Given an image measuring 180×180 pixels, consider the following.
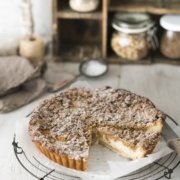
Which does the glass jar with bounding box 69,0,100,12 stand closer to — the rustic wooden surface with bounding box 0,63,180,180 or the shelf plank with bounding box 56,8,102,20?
the shelf plank with bounding box 56,8,102,20

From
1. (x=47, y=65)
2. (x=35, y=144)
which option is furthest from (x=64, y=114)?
(x=47, y=65)

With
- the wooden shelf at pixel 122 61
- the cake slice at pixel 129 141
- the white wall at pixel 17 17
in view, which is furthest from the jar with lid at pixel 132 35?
the cake slice at pixel 129 141

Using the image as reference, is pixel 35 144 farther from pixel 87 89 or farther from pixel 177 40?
pixel 177 40

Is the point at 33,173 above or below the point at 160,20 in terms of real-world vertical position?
below

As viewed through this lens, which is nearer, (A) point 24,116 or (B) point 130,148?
(B) point 130,148

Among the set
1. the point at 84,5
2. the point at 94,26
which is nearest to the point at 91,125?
the point at 84,5

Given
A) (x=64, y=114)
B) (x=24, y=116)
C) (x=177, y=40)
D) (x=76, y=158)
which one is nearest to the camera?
(x=76, y=158)

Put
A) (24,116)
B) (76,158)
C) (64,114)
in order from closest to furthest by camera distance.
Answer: (76,158)
(64,114)
(24,116)
